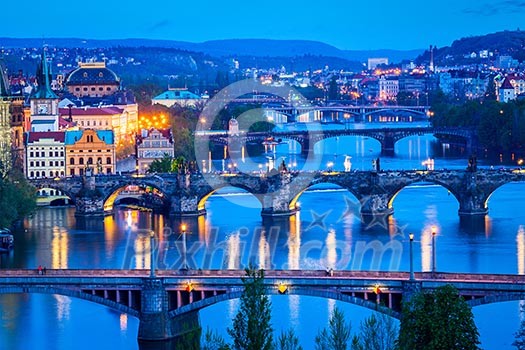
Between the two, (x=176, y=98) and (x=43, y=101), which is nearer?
(x=43, y=101)

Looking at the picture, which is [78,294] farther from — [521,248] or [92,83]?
[92,83]

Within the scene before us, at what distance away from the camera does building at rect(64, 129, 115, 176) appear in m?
43.8

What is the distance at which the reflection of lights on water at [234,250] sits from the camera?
28556 mm

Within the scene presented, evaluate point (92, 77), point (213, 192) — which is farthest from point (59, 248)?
point (92, 77)

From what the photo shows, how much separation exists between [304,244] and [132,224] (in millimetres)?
5635

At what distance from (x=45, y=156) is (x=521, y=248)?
16.9 meters

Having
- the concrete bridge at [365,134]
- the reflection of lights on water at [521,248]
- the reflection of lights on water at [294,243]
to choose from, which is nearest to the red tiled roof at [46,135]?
the reflection of lights on water at [294,243]

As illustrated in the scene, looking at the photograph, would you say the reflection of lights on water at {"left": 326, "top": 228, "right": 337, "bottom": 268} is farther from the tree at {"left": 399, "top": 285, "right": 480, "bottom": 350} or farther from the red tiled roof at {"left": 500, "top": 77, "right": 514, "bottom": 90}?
the red tiled roof at {"left": 500, "top": 77, "right": 514, "bottom": 90}

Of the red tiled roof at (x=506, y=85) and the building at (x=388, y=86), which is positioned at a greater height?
the building at (x=388, y=86)

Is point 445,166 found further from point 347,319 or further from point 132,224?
point 347,319

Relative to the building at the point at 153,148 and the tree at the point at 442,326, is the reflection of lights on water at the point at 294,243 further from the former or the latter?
the tree at the point at 442,326

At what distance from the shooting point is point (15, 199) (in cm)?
3506

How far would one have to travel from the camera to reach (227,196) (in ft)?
134

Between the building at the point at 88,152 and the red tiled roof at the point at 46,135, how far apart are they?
0.16 m
